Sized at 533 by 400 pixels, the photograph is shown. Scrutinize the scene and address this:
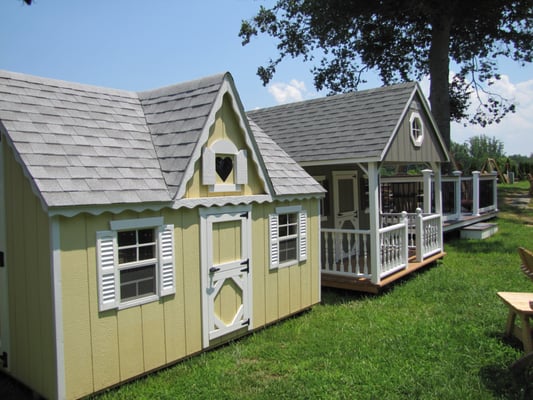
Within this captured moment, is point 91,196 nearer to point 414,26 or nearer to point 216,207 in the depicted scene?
point 216,207

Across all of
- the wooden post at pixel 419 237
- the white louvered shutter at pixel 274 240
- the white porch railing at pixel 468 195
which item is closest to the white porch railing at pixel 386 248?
the wooden post at pixel 419 237

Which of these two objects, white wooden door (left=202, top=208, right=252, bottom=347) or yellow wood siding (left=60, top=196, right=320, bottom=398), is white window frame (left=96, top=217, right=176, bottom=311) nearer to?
yellow wood siding (left=60, top=196, right=320, bottom=398)

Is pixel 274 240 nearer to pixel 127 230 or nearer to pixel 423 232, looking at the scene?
pixel 127 230

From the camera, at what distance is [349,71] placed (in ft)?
90.4

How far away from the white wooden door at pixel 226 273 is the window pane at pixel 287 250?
0.96 metres

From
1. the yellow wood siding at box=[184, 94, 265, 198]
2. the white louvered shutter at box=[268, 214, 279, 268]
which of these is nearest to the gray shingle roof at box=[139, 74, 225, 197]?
the yellow wood siding at box=[184, 94, 265, 198]

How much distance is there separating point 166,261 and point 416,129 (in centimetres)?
804

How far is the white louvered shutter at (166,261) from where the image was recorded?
575 centimetres

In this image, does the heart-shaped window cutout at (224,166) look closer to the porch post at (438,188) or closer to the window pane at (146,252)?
the window pane at (146,252)

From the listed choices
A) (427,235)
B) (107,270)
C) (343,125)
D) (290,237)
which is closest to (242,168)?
(290,237)

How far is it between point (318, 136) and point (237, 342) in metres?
6.02

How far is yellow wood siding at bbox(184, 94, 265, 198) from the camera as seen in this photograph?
20.7 feet

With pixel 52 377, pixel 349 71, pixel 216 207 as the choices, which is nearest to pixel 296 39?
pixel 349 71

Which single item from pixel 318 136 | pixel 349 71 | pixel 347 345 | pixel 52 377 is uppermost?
pixel 349 71
